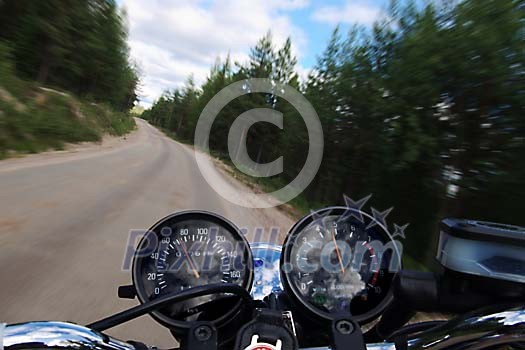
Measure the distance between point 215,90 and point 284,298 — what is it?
4740 centimetres

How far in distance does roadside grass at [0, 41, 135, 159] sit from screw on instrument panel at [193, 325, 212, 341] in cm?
1074

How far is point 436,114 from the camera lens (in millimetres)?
7816

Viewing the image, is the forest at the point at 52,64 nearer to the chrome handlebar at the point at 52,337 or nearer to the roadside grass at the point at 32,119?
the roadside grass at the point at 32,119

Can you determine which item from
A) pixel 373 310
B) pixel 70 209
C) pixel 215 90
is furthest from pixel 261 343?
pixel 215 90

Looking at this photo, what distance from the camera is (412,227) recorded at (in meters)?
8.84

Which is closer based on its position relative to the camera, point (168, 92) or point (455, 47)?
point (455, 47)

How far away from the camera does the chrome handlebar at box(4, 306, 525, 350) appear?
93cm

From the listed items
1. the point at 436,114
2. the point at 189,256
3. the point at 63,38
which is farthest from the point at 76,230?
the point at 63,38

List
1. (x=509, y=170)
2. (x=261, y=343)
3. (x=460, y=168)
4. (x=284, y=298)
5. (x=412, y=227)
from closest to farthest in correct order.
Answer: (x=261, y=343) < (x=284, y=298) < (x=509, y=170) < (x=460, y=168) < (x=412, y=227)

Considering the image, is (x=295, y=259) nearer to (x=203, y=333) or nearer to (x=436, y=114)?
(x=203, y=333)

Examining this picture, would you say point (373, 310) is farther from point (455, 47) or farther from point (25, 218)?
point (455, 47)

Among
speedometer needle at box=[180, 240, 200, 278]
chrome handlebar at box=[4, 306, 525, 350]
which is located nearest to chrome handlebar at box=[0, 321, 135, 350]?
chrome handlebar at box=[4, 306, 525, 350]

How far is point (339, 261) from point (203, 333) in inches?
27.8

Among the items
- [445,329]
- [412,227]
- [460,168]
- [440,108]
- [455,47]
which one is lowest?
[412,227]
